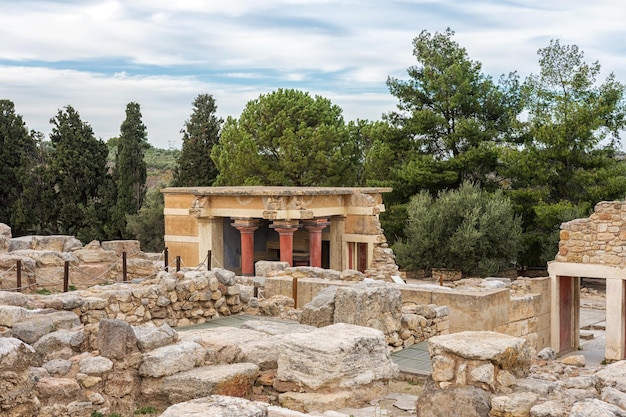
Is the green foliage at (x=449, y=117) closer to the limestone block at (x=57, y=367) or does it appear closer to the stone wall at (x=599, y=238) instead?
the stone wall at (x=599, y=238)

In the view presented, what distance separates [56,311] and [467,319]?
20.4ft

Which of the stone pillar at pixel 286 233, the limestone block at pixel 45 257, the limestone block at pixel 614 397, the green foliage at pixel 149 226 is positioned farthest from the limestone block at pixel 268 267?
the green foliage at pixel 149 226

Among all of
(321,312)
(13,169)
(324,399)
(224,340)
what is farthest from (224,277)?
(13,169)

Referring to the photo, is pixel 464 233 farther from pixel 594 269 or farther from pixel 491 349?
pixel 491 349

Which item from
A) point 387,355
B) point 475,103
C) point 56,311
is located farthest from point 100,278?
point 475,103

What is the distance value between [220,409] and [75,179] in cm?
3365

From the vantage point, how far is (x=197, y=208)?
81.4 ft

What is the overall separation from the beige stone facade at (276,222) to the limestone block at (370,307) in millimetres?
13587

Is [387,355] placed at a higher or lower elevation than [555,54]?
lower

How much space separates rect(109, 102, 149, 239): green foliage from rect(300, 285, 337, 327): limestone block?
88.9 feet

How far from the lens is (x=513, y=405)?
6.03m

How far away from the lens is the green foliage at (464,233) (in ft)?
84.9

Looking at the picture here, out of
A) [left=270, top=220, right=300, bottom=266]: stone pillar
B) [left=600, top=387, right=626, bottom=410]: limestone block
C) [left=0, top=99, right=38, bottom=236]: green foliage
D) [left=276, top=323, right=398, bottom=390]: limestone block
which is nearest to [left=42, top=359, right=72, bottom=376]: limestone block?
[left=276, top=323, right=398, bottom=390]: limestone block

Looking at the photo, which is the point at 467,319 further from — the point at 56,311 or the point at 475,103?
the point at 475,103
